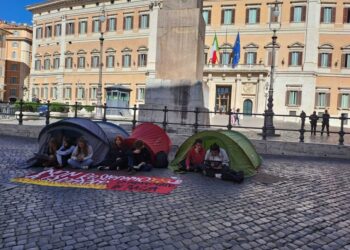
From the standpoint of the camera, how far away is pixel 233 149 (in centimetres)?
830

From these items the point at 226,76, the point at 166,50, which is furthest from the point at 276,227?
the point at 226,76

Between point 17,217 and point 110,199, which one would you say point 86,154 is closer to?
point 110,199

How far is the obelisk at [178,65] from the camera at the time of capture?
13.6m

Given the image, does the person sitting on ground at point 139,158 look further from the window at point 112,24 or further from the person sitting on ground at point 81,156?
the window at point 112,24

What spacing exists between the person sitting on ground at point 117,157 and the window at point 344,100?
4062 cm

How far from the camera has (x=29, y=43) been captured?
288ft

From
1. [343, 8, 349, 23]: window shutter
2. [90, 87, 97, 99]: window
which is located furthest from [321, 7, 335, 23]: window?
[90, 87, 97, 99]: window

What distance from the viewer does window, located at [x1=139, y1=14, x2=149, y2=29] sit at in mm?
52969

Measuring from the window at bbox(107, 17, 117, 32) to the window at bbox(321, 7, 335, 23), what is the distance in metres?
30.3

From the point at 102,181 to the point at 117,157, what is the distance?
143 centimetres

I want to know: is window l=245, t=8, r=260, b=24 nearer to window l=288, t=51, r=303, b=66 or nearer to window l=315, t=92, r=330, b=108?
window l=288, t=51, r=303, b=66

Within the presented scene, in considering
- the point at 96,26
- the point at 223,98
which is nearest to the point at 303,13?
the point at 223,98

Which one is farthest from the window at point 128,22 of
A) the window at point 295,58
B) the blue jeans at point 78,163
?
the blue jeans at point 78,163

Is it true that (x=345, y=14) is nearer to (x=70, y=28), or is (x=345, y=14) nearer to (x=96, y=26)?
(x=96, y=26)
